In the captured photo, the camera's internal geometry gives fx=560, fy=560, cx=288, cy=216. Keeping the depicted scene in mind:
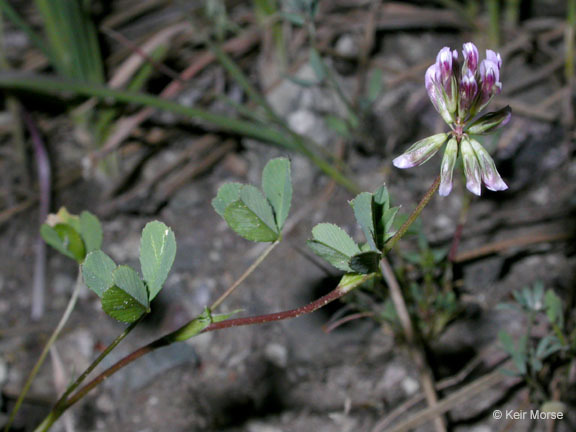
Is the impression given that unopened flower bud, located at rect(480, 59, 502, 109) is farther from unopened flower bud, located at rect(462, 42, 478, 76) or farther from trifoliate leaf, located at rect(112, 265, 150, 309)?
trifoliate leaf, located at rect(112, 265, 150, 309)

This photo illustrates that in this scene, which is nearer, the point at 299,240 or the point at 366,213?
the point at 366,213

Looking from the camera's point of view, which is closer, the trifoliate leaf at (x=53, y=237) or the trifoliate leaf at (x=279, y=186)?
the trifoliate leaf at (x=279, y=186)

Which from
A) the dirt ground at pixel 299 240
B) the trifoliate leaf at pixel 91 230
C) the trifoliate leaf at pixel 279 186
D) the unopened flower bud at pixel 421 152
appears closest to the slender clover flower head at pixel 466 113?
the unopened flower bud at pixel 421 152

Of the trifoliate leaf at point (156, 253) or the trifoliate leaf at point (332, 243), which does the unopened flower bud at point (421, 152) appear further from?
the trifoliate leaf at point (156, 253)

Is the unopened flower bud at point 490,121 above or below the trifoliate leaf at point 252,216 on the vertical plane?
above

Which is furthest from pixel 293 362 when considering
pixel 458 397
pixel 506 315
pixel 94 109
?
pixel 94 109

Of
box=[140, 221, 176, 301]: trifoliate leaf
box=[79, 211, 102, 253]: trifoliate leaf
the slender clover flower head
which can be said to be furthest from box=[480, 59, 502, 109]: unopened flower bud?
box=[79, 211, 102, 253]: trifoliate leaf

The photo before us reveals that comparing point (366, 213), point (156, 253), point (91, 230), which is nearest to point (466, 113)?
point (366, 213)

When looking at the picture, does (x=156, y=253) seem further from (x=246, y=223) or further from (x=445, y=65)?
(x=445, y=65)
